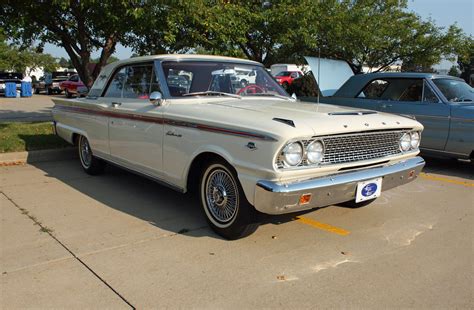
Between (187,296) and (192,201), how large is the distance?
2263 millimetres

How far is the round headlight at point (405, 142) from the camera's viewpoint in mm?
4465

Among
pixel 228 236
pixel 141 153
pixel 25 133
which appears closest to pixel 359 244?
pixel 228 236

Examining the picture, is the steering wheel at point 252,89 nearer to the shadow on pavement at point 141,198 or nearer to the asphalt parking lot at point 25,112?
the shadow on pavement at point 141,198

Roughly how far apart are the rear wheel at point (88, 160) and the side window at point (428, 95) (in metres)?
5.36

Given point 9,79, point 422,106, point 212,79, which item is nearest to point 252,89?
point 212,79

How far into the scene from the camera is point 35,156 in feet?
24.2

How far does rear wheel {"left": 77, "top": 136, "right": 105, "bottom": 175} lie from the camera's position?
6.28 m

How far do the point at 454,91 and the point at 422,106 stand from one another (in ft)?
2.08

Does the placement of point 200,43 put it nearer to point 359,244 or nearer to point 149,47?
point 149,47

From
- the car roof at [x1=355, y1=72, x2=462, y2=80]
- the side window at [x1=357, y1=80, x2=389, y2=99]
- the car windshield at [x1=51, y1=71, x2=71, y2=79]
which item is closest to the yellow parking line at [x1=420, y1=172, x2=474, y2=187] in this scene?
the car roof at [x1=355, y1=72, x2=462, y2=80]

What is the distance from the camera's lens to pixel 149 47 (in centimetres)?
866

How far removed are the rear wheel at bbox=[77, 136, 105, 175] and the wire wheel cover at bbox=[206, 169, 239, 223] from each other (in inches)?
106

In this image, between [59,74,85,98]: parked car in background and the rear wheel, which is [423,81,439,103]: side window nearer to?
the rear wheel

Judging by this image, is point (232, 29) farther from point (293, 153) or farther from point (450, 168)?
point (293, 153)
